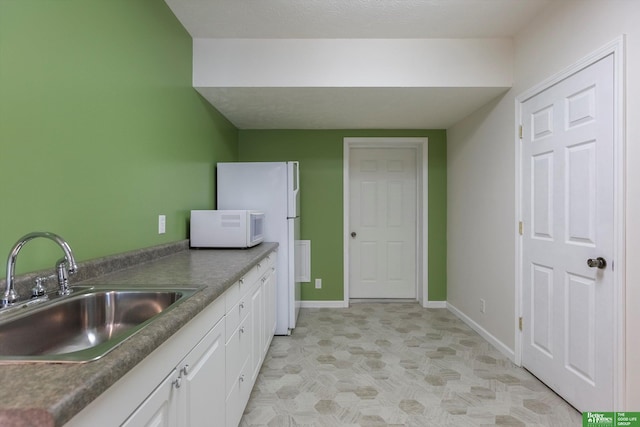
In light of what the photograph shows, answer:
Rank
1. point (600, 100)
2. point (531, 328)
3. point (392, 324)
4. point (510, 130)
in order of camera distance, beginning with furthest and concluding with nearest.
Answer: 1. point (392, 324)
2. point (510, 130)
3. point (531, 328)
4. point (600, 100)

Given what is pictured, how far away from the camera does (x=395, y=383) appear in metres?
2.15

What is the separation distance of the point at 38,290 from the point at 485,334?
3208 mm

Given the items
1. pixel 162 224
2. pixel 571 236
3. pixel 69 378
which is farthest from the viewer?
pixel 162 224

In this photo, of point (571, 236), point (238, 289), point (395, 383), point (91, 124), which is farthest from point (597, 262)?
point (91, 124)

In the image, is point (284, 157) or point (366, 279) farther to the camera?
point (366, 279)

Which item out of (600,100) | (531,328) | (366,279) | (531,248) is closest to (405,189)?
(366,279)

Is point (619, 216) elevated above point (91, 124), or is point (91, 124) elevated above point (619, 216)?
point (91, 124)

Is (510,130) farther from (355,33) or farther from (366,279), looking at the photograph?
(366,279)

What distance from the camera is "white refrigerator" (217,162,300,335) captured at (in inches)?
116

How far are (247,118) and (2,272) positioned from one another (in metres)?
2.65

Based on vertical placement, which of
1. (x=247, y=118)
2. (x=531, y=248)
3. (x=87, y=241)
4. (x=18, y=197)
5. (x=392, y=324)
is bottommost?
(x=392, y=324)

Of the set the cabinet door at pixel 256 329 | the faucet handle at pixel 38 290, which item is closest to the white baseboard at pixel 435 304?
the cabinet door at pixel 256 329

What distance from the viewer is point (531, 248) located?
7.41 feet

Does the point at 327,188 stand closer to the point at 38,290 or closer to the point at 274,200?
the point at 274,200
